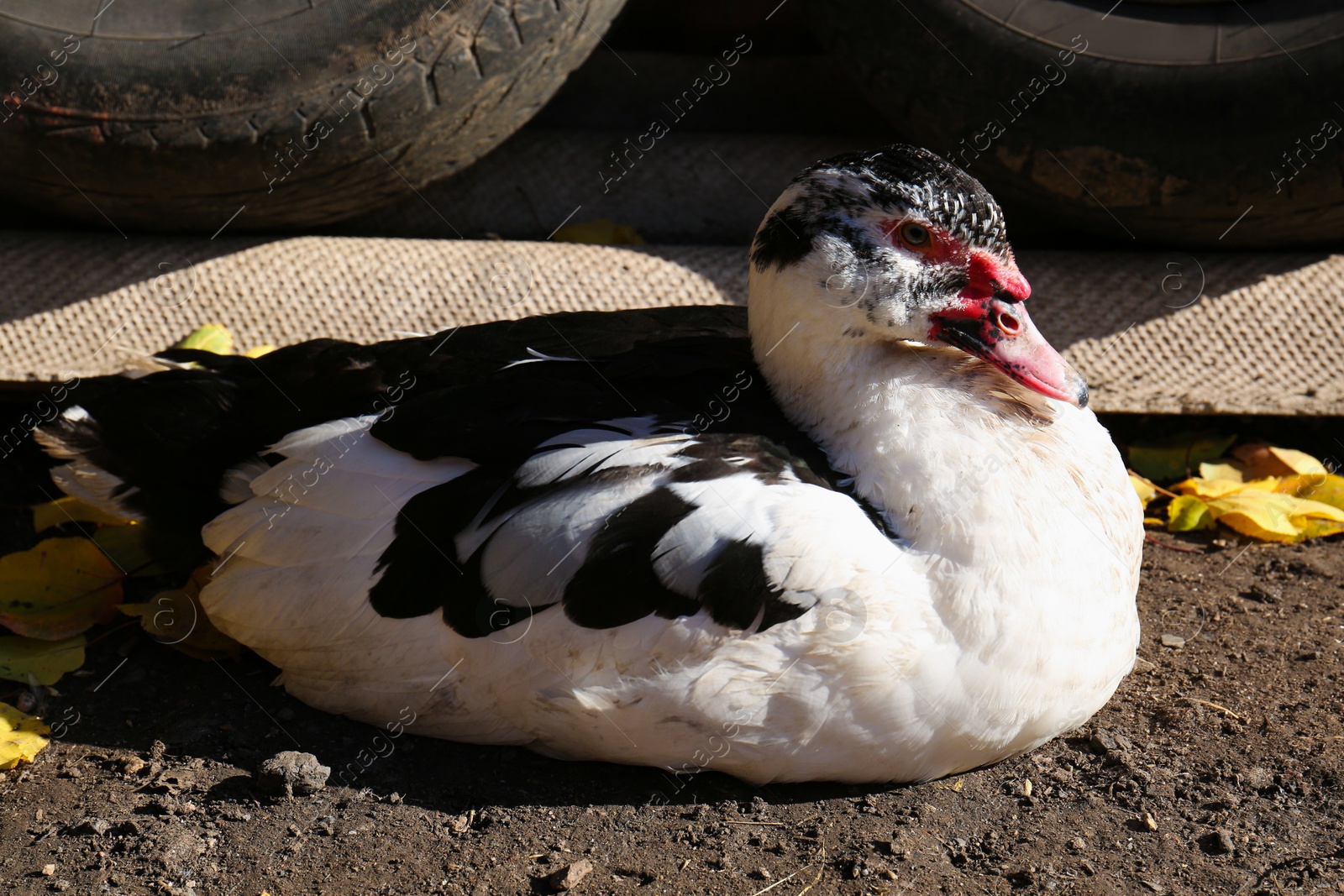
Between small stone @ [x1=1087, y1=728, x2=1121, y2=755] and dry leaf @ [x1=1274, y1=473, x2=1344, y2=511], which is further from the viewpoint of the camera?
dry leaf @ [x1=1274, y1=473, x2=1344, y2=511]

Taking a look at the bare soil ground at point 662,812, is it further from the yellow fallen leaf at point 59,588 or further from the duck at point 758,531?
the yellow fallen leaf at point 59,588

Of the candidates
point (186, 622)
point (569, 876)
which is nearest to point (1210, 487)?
point (569, 876)

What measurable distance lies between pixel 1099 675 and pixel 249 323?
2.78 meters

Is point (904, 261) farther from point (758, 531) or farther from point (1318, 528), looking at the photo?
point (1318, 528)

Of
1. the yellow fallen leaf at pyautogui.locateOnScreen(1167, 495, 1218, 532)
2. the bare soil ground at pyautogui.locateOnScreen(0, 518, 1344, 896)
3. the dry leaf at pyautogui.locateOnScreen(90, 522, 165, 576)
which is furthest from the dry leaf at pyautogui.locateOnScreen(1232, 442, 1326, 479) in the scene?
the dry leaf at pyautogui.locateOnScreen(90, 522, 165, 576)

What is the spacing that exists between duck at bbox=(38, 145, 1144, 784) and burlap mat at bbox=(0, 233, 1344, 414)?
109cm

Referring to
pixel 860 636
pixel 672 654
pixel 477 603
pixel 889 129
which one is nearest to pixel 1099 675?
pixel 860 636

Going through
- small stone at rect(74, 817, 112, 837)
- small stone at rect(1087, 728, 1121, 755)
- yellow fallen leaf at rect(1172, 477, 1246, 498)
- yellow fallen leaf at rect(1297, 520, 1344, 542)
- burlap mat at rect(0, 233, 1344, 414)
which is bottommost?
yellow fallen leaf at rect(1297, 520, 1344, 542)

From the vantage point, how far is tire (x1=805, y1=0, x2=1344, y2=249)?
3.44 meters

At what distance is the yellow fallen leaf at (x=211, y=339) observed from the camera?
3.67 metres

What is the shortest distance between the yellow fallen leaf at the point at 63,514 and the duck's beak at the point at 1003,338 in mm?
2394

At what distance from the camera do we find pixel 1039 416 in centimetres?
256

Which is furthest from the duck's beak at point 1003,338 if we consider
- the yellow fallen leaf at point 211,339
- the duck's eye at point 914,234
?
the yellow fallen leaf at point 211,339

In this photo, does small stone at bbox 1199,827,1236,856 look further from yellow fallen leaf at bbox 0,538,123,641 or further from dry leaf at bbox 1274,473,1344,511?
yellow fallen leaf at bbox 0,538,123,641
